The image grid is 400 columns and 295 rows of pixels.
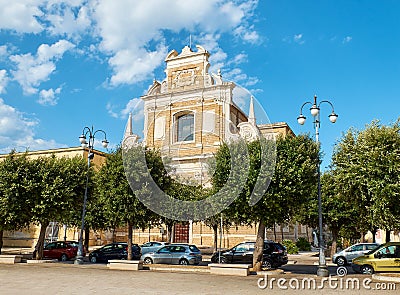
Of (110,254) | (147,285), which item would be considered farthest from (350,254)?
(147,285)

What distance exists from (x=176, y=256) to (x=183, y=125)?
71.9ft

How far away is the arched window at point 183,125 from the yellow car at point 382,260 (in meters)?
26.9

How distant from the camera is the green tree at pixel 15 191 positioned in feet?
76.5

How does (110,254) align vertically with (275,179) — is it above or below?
below

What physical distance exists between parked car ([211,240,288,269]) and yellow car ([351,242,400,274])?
A: 4.18 metres

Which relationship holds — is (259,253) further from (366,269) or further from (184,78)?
(184,78)

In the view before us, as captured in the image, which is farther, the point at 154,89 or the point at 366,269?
the point at 154,89

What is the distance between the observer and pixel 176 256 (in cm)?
2356

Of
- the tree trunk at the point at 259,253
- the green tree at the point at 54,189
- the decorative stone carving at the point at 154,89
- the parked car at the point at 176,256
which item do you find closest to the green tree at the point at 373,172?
the tree trunk at the point at 259,253

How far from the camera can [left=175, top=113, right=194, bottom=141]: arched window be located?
43.3 meters

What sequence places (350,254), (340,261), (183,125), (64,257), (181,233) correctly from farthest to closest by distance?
1. (183,125)
2. (181,233)
3. (64,257)
4. (340,261)
5. (350,254)

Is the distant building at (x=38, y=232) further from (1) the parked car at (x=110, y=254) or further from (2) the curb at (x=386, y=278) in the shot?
(2) the curb at (x=386, y=278)

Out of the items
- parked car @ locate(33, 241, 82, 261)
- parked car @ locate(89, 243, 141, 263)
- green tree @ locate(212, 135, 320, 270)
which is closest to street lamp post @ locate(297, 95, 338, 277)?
green tree @ locate(212, 135, 320, 270)

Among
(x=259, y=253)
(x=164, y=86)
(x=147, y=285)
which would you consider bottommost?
(x=147, y=285)
